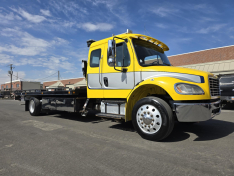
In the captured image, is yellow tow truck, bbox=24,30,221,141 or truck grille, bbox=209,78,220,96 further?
truck grille, bbox=209,78,220,96

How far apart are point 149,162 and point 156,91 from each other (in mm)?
2186

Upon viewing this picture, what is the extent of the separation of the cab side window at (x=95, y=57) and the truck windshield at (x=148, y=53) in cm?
131

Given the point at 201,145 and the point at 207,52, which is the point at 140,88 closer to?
the point at 201,145

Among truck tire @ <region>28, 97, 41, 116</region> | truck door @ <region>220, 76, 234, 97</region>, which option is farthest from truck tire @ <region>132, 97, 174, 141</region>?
truck door @ <region>220, 76, 234, 97</region>

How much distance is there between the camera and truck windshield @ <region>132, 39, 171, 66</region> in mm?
4547

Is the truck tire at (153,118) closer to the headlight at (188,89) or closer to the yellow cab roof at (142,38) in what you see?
the headlight at (188,89)

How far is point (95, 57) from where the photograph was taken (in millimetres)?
5512

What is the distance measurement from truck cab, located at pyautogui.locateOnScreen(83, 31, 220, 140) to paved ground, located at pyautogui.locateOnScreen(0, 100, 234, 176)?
0.53 metres

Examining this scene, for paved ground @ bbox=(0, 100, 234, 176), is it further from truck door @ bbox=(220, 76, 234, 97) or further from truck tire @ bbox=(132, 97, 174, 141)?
truck door @ bbox=(220, 76, 234, 97)

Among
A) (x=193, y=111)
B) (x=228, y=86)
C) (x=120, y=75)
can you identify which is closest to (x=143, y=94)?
(x=120, y=75)

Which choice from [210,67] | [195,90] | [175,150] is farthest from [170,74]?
[210,67]

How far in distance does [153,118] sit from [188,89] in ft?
3.15

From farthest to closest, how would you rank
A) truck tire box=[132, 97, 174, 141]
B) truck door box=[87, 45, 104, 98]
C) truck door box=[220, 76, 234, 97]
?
truck door box=[220, 76, 234, 97]
truck door box=[87, 45, 104, 98]
truck tire box=[132, 97, 174, 141]

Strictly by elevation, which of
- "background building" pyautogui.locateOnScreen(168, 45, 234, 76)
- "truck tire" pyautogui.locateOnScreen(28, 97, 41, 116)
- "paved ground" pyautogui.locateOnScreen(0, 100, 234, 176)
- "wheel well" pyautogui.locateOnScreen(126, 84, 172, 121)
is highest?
"background building" pyautogui.locateOnScreen(168, 45, 234, 76)
